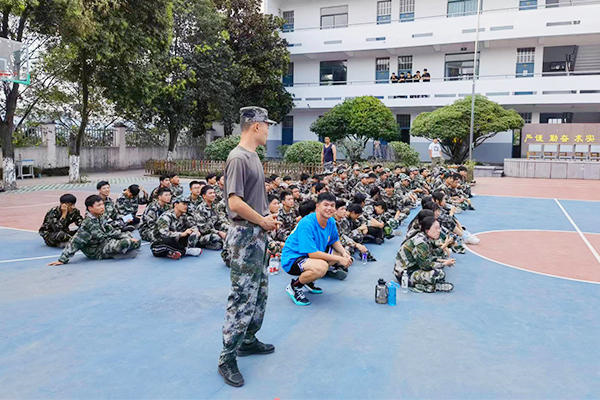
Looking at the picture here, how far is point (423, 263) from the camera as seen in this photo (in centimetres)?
575

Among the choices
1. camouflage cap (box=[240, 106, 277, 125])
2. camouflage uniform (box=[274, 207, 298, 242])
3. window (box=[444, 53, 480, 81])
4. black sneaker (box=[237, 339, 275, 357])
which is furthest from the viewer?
window (box=[444, 53, 480, 81])

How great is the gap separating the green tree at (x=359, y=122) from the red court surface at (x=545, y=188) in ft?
23.1

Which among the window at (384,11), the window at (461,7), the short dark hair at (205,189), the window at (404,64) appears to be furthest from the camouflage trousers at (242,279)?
the window at (384,11)

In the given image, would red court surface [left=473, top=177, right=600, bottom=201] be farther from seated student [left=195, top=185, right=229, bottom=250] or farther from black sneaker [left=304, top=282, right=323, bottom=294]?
black sneaker [left=304, top=282, right=323, bottom=294]

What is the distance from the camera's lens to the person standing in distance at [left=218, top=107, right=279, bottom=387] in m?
3.38

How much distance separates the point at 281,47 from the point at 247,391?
90.7 ft

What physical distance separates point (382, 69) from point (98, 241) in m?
27.6

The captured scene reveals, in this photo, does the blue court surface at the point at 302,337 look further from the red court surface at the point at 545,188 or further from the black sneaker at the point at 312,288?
the red court surface at the point at 545,188

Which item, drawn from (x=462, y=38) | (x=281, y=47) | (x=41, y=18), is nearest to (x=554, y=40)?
(x=462, y=38)

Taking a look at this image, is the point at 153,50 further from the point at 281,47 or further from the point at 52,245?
the point at 281,47

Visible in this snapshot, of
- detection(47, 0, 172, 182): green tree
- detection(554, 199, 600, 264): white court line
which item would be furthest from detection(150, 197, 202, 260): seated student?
detection(47, 0, 172, 182): green tree

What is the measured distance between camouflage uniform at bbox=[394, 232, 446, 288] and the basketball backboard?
10949mm

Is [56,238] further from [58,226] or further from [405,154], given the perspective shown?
[405,154]

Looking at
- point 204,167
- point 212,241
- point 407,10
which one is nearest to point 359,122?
point 204,167
